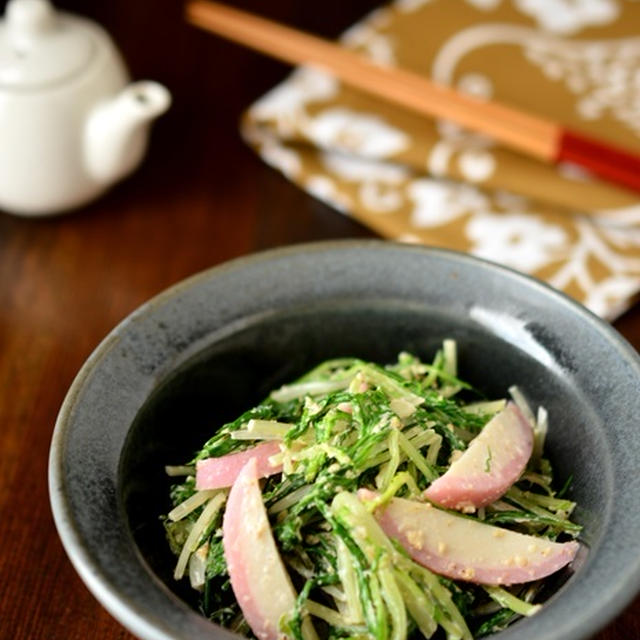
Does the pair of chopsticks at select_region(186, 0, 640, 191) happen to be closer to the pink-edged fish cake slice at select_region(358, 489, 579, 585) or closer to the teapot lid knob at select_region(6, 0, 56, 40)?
the teapot lid knob at select_region(6, 0, 56, 40)

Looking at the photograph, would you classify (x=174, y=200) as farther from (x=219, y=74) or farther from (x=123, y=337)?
(x=123, y=337)

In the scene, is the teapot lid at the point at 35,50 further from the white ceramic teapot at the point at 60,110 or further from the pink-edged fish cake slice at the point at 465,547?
the pink-edged fish cake slice at the point at 465,547

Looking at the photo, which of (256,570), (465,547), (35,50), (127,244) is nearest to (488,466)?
(465,547)

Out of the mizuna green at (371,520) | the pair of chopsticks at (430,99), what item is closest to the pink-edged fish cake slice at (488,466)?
the mizuna green at (371,520)

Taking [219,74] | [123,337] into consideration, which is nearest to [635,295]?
[123,337]

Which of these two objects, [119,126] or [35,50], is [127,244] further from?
[35,50]
